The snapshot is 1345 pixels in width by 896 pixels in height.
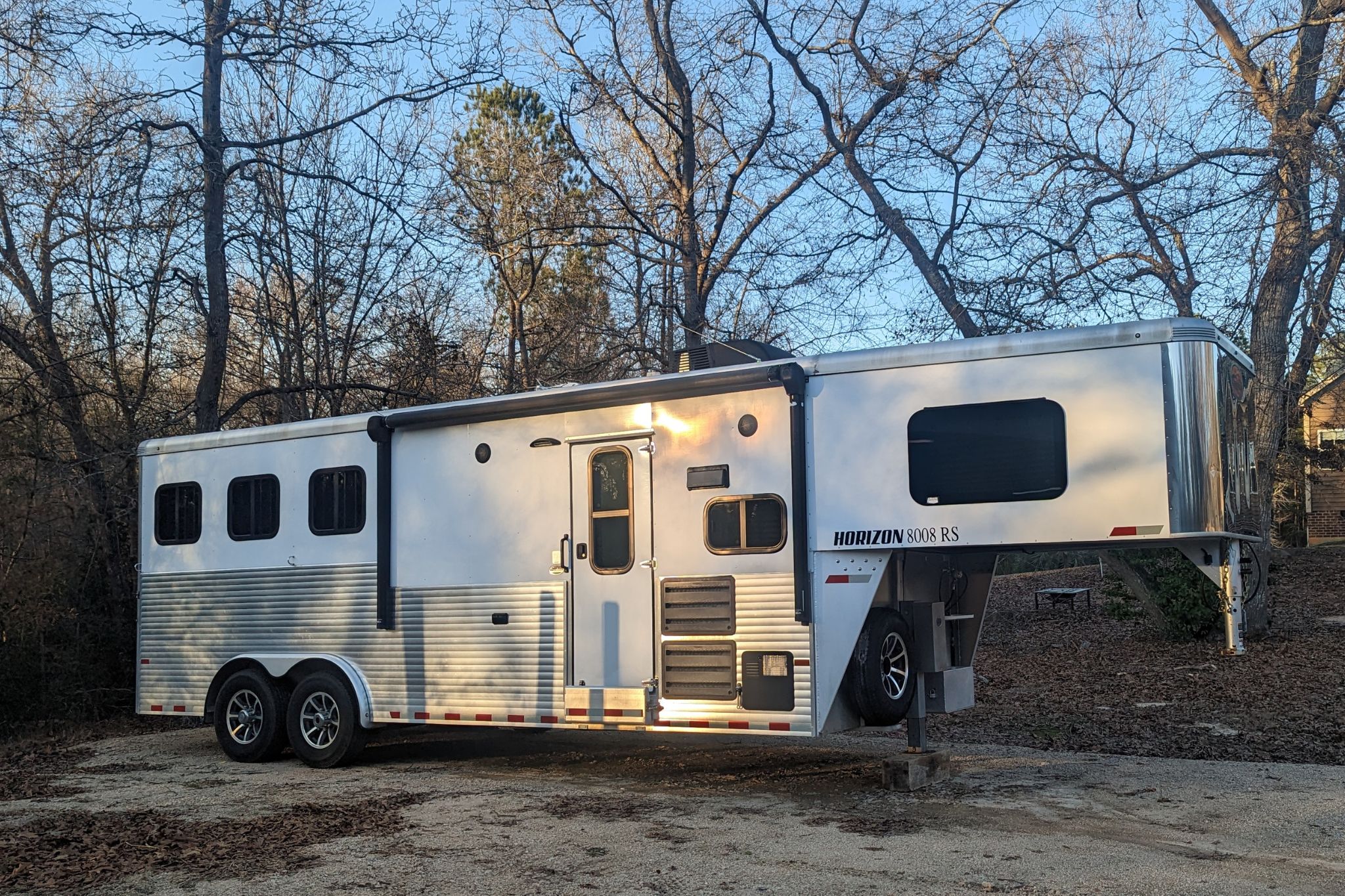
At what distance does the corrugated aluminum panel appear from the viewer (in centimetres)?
962

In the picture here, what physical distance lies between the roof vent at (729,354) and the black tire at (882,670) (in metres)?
2.10

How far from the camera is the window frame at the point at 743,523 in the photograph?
28.0 feet

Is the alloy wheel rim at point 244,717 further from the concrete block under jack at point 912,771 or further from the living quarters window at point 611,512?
the concrete block under jack at point 912,771

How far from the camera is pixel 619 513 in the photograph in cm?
930

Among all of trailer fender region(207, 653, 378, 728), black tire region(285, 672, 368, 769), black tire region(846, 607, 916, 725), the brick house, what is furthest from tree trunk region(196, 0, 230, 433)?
the brick house

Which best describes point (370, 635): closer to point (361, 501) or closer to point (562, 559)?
point (361, 501)

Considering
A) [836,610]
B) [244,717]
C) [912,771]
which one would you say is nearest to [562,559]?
[836,610]

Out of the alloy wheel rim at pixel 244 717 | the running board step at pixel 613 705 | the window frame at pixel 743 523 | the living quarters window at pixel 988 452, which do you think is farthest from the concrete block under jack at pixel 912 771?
the alloy wheel rim at pixel 244 717

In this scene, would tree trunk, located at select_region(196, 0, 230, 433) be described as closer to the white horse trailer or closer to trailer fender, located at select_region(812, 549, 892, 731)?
the white horse trailer

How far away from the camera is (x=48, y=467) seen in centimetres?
1444

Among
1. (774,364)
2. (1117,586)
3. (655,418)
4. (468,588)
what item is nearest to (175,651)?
(468,588)

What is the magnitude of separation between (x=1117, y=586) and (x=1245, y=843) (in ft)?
42.7

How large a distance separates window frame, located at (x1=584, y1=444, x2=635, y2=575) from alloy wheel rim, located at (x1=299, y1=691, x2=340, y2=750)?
2.80m

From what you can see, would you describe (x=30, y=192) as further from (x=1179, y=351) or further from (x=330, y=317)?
(x=1179, y=351)
